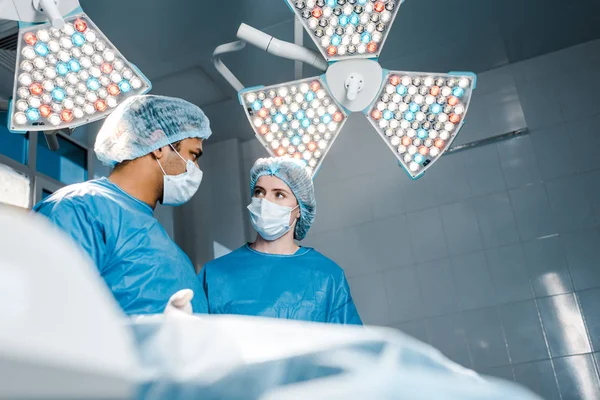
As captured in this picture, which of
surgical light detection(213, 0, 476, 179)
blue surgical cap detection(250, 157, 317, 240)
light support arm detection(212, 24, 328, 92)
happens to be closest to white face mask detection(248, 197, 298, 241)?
blue surgical cap detection(250, 157, 317, 240)

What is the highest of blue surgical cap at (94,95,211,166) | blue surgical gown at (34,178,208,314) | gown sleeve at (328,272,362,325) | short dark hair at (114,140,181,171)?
blue surgical cap at (94,95,211,166)

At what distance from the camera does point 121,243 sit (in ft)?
4.70

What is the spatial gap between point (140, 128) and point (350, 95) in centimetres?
75

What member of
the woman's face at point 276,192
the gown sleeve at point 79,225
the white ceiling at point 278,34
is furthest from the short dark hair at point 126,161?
the white ceiling at point 278,34

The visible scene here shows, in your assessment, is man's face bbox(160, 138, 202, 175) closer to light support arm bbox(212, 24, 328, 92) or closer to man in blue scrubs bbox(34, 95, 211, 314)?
man in blue scrubs bbox(34, 95, 211, 314)

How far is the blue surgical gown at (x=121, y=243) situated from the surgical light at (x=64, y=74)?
293 mm

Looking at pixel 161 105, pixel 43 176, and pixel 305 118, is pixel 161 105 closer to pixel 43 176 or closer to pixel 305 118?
pixel 305 118

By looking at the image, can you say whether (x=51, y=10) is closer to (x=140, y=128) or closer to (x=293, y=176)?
(x=140, y=128)

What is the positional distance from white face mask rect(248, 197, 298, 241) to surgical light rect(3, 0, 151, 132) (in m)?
0.70

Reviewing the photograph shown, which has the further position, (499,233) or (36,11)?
(499,233)

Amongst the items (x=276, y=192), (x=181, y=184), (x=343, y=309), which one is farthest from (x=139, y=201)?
(x=343, y=309)

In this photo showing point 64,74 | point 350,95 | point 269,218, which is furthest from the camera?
point 269,218

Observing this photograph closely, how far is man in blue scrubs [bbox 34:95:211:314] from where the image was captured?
54.2 inches

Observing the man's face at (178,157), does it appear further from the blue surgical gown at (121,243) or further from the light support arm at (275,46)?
the light support arm at (275,46)
